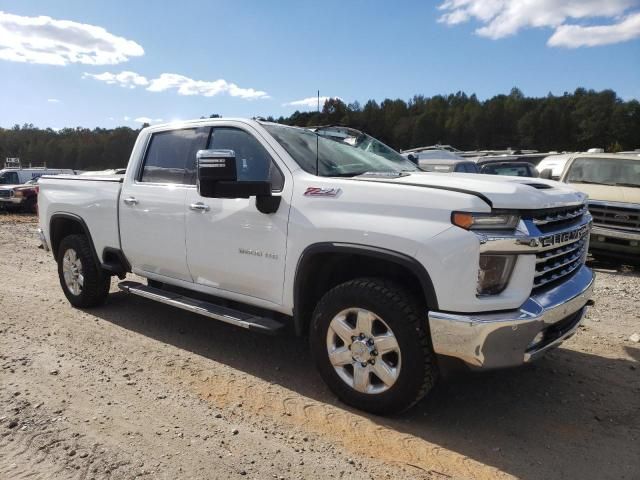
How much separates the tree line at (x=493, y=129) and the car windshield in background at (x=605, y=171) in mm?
54540

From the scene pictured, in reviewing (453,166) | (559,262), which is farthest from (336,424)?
(453,166)

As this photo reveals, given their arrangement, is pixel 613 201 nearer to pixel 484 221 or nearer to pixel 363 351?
pixel 484 221

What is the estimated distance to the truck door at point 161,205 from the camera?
4504 millimetres

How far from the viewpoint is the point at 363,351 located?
132 inches

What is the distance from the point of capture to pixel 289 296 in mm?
3734

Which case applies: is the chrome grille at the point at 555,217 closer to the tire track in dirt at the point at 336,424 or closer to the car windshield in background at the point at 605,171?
the tire track in dirt at the point at 336,424

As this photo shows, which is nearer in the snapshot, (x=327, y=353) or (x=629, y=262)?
(x=327, y=353)

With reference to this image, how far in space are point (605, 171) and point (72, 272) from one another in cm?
833

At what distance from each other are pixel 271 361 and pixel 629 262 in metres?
6.43

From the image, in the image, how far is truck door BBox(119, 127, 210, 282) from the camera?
4.50m

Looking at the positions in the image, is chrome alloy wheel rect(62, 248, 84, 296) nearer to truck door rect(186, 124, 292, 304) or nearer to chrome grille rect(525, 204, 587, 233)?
truck door rect(186, 124, 292, 304)

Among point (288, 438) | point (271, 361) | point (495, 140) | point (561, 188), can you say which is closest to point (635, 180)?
point (561, 188)

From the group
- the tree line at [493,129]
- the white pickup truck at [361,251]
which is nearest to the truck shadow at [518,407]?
the white pickup truck at [361,251]

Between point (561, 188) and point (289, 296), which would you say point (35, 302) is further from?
point (561, 188)
